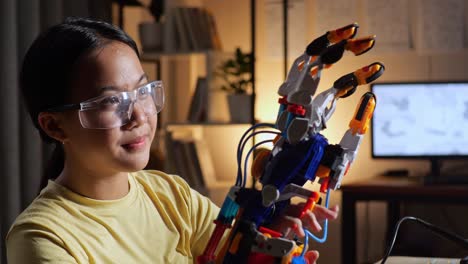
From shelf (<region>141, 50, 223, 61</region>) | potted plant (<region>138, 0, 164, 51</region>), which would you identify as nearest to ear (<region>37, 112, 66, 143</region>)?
shelf (<region>141, 50, 223, 61</region>)

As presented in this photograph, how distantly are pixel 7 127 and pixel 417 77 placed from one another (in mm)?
1798

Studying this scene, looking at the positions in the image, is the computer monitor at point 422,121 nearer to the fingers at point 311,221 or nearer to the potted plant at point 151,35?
the potted plant at point 151,35

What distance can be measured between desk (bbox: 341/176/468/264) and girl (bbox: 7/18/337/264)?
161 cm

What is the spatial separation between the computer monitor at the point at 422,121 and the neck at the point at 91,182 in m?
2.00

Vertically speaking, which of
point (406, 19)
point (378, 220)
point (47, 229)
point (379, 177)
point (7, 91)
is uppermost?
point (406, 19)

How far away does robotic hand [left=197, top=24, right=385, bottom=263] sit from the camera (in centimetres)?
73

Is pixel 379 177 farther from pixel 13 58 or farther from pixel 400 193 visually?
pixel 13 58

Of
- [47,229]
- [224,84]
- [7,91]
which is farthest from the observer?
[224,84]

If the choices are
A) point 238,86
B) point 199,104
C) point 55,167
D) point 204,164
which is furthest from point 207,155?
point 55,167

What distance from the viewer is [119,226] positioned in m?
1.03

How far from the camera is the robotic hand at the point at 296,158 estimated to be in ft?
2.39

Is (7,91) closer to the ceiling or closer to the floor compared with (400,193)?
closer to the ceiling

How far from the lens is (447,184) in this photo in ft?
8.39

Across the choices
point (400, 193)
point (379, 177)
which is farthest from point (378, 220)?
point (400, 193)
